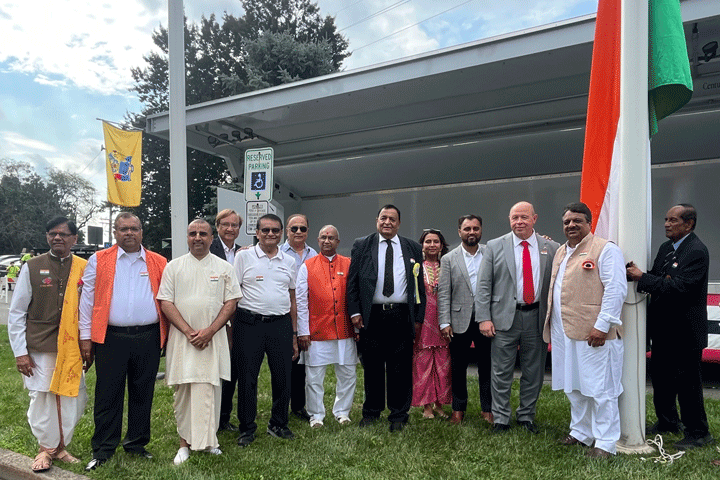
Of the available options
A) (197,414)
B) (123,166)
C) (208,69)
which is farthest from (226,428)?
(208,69)

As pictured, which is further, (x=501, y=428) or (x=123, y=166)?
(x=123, y=166)

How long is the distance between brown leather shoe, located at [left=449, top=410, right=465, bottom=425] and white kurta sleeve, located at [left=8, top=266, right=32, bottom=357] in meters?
3.36

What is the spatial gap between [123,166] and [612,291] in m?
8.31

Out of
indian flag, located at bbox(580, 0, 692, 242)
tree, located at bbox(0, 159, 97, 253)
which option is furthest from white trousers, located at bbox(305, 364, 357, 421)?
tree, located at bbox(0, 159, 97, 253)

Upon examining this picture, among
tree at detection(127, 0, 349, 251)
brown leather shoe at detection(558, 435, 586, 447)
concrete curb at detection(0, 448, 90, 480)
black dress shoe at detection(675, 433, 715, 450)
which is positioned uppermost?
tree at detection(127, 0, 349, 251)

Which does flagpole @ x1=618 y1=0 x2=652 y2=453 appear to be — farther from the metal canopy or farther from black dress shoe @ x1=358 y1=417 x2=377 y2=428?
black dress shoe @ x1=358 y1=417 x2=377 y2=428

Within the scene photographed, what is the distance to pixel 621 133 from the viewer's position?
3.96 metres

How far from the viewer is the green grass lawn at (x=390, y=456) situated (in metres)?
3.61

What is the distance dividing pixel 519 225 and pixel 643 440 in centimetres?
178

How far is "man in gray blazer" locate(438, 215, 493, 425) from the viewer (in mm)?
4820

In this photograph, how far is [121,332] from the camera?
3887mm

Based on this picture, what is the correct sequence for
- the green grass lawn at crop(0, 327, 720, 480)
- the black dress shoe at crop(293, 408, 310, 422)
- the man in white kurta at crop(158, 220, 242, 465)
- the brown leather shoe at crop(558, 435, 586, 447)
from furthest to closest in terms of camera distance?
1. the black dress shoe at crop(293, 408, 310, 422)
2. the brown leather shoe at crop(558, 435, 586, 447)
3. the man in white kurta at crop(158, 220, 242, 465)
4. the green grass lawn at crop(0, 327, 720, 480)

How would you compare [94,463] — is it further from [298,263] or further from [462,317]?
[462,317]

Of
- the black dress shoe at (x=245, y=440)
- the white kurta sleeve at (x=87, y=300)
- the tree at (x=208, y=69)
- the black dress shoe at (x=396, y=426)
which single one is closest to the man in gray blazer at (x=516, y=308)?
the black dress shoe at (x=396, y=426)
